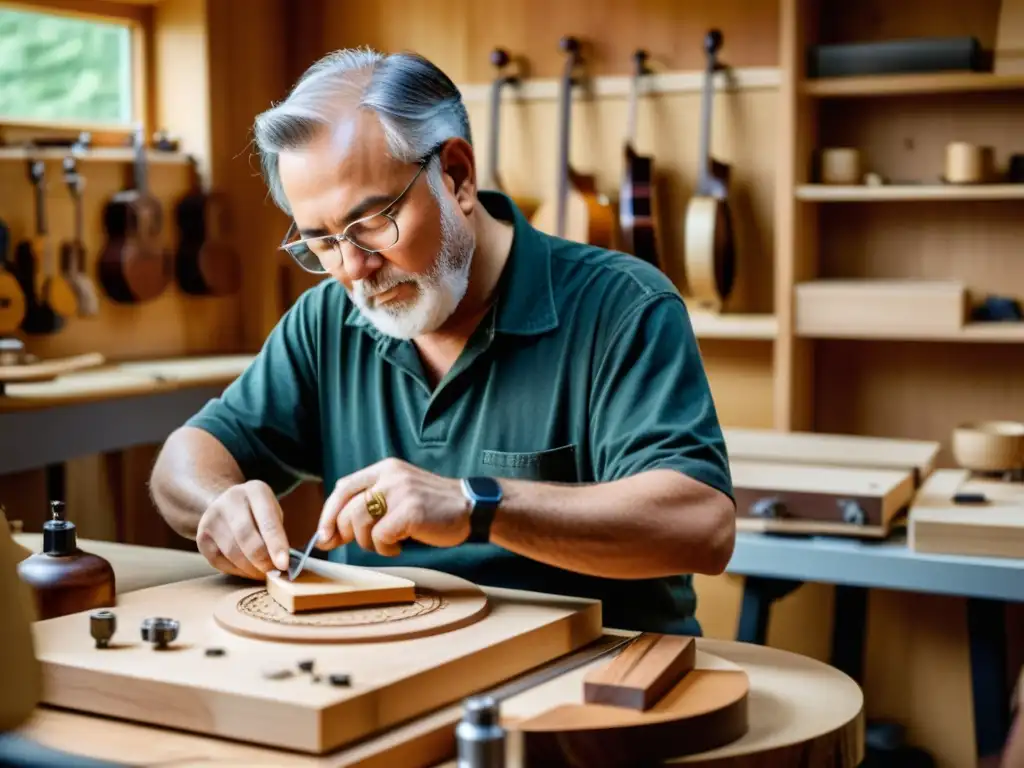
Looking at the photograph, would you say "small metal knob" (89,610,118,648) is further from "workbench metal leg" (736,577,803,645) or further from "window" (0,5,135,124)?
"window" (0,5,135,124)

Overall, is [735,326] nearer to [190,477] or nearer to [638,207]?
[638,207]

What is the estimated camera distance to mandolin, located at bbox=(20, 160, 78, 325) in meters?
4.00

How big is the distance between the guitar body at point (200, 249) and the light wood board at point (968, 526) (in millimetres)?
2508

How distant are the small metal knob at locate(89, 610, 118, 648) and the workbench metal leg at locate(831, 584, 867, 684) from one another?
2.27 metres

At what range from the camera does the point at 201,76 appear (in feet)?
15.0

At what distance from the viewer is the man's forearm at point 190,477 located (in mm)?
1991

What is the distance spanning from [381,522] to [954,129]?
2.73m

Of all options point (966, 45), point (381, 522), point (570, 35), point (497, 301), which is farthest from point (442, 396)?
point (570, 35)

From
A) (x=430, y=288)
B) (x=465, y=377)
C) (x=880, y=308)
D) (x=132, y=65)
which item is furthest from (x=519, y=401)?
(x=132, y=65)

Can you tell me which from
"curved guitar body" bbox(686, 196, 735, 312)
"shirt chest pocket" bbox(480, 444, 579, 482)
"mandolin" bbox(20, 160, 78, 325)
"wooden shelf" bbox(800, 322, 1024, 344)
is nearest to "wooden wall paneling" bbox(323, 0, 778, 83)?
"curved guitar body" bbox(686, 196, 735, 312)

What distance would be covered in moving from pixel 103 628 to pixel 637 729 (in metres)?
0.55

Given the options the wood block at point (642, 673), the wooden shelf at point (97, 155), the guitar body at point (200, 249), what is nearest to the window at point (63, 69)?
the wooden shelf at point (97, 155)

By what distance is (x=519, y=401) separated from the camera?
2016 millimetres

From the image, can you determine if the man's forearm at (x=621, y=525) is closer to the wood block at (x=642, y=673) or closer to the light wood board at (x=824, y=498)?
the wood block at (x=642, y=673)
